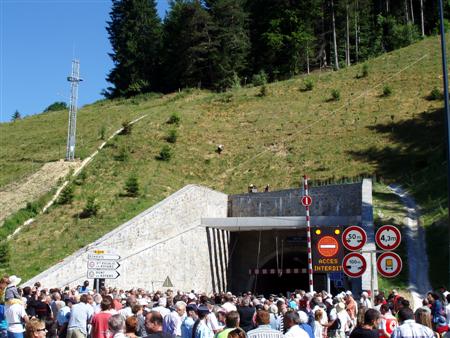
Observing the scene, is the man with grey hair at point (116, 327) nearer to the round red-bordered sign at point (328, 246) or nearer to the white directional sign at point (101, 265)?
the white directional sign at point (101, 265)

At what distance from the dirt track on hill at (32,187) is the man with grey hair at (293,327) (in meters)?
28.6

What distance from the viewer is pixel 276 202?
3553 centimetres

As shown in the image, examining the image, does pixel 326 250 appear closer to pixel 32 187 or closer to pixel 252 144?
pixel 32 187

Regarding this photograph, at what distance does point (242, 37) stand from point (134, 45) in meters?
13.2

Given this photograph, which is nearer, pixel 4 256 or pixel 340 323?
pixel 340 323

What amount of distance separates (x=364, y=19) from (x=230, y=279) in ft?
176

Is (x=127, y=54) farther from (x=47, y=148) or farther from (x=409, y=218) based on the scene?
(x=409, y=218)

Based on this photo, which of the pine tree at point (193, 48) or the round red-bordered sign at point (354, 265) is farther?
the pine tree at point (193, 48)

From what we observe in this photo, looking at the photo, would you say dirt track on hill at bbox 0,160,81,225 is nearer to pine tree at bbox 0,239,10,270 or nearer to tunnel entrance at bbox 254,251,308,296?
pine tree at bbox 0,239,10,270

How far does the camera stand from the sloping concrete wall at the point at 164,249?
88.9 ft

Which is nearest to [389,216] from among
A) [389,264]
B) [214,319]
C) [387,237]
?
[387,237]

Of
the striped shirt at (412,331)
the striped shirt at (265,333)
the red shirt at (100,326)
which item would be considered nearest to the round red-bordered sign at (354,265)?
the striped shirt at (412,331)

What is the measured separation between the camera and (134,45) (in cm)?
7956

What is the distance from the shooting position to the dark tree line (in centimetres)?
7275
